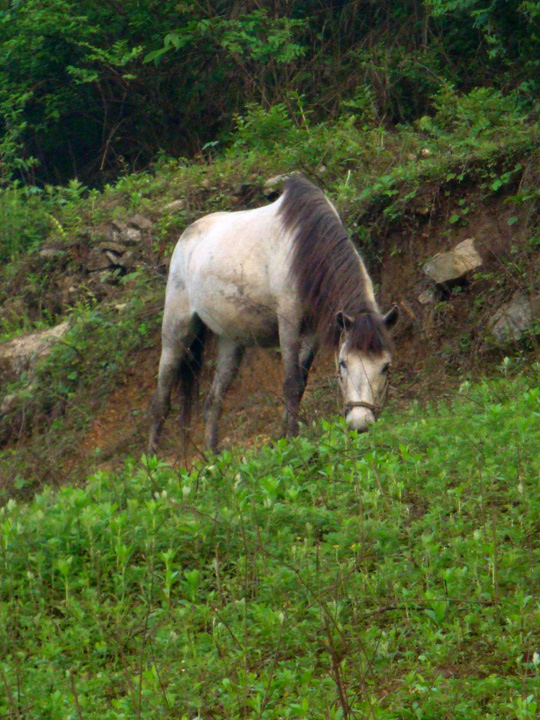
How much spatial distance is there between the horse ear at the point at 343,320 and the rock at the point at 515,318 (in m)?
1.72

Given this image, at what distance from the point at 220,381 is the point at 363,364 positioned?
102 inches

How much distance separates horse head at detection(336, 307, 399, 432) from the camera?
23.0 ft

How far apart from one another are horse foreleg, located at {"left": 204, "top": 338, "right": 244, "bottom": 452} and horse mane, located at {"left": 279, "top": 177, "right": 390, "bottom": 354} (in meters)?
1.41

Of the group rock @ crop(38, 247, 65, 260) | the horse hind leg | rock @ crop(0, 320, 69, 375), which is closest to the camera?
the horse hind leg

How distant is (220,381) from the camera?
9.48 metres

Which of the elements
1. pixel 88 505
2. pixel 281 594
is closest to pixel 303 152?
pixel 88 505

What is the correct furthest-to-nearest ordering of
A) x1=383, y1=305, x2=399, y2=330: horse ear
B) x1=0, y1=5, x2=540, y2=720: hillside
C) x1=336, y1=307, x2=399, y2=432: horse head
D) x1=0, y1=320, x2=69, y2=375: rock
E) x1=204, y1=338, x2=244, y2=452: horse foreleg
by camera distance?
x1=0, y1=320, x2=69, y2=375: rock, x1=204, y1=338, x2=244, y2=452: horse foreleg, x1=383, y1=305, x2=399, y2=330: horse ear, x1=336, y1=307, x2=399, y2=432: horse head, x1=0, y1=5, x2=540, y2=720: hillside

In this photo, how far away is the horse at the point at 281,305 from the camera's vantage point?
7.30 m

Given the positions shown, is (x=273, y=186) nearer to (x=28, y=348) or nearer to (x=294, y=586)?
(x=28, y=348)

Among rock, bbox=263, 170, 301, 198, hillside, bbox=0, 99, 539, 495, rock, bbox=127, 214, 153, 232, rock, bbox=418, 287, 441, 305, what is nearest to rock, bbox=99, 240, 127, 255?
hillside, bbox=0, 99, 539, 495

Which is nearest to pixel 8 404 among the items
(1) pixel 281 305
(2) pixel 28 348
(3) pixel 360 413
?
(2) pixel 28 348

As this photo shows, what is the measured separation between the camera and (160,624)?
418cm

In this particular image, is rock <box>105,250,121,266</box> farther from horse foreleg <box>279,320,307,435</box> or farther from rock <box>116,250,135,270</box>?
horse foreleg <box>279,320,307,435</box>

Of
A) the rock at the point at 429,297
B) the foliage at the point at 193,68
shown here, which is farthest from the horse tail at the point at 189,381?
the foliage at the point at 193,68
